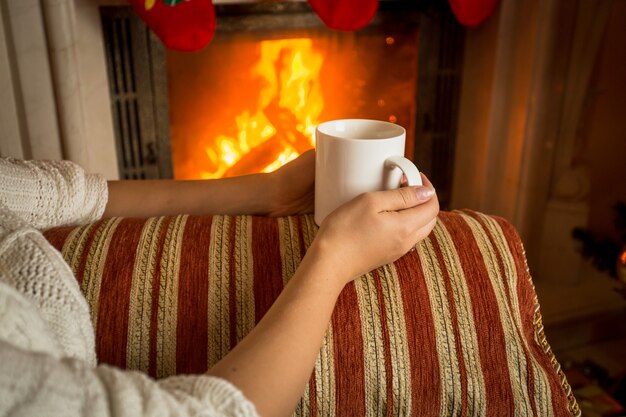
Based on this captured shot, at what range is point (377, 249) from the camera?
0.64m

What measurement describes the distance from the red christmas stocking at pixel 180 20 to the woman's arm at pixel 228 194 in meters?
0.67

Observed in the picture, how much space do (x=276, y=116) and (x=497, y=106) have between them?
683 mm

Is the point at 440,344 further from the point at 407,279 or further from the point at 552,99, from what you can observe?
the point at 552,99

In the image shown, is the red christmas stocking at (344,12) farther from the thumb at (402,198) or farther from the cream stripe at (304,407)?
the cream stripe at (304,407)

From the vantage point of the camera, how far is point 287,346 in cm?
54

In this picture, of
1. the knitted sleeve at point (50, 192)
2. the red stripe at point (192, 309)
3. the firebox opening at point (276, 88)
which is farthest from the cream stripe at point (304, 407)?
the firebox opening at point (276, 88)

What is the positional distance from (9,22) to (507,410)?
1359 millimetres

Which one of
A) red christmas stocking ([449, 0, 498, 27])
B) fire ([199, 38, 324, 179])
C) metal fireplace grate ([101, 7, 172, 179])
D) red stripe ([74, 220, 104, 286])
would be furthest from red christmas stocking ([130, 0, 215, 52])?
red stripe ([74, 220, 104, 286])

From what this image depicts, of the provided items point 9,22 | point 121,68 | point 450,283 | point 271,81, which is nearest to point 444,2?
A: point 271,81

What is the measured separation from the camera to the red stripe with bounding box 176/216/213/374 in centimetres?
66

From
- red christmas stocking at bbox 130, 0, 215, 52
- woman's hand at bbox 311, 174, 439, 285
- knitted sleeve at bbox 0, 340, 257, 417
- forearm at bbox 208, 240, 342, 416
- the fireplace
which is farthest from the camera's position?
the fireplace

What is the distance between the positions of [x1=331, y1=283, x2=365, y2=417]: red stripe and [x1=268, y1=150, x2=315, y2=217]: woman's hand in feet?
0.80

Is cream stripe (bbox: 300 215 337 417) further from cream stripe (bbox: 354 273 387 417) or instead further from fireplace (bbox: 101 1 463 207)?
fireplace (bbox: 101 1 463 207)

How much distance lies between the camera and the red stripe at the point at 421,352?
2.17 ft
